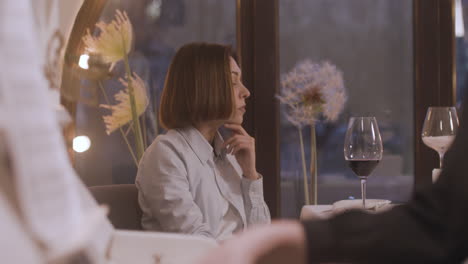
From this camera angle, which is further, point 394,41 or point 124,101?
point 394,41

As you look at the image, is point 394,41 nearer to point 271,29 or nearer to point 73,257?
point 271,29

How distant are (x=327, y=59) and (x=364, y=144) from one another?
5.03 ft

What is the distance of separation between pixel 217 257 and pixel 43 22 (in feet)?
1.13

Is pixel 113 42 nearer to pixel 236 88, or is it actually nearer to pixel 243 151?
pixel 236 88

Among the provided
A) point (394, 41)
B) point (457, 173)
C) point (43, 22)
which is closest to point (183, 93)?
point (43, 22)

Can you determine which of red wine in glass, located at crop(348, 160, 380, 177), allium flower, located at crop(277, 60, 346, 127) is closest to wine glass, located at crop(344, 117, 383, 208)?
red wine in glass, located at crop(348, 160, 380, 177)

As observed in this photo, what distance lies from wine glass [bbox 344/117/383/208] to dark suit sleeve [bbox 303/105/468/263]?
1266mm

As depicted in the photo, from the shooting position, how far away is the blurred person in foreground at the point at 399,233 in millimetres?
514

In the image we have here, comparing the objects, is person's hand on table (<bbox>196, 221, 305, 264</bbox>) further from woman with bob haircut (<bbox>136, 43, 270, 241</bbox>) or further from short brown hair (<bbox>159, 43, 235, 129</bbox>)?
short brown hair (<bbox>159, 43, 235, 129</bbox>)

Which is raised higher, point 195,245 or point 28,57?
point 28,57

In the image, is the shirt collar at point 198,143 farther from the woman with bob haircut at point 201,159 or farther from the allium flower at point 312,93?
the allium flower at point 312,93

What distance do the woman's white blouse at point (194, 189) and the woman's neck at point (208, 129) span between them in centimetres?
3

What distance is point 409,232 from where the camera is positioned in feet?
1.74

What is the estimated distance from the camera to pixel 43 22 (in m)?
0.59
